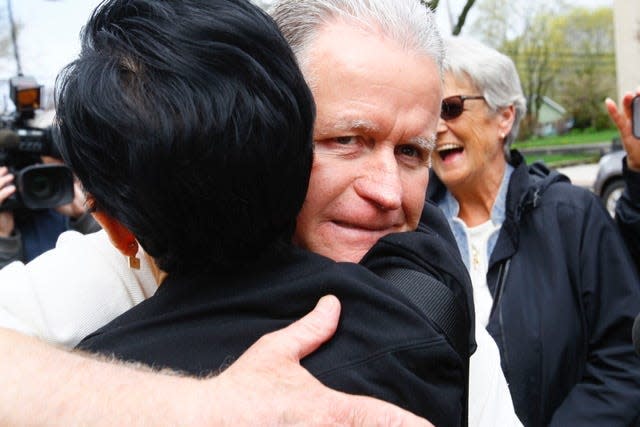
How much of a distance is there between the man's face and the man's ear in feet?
1.08

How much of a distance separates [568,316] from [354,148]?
1509 mm

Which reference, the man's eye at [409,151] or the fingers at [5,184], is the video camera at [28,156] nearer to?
the fingers at [5,184]

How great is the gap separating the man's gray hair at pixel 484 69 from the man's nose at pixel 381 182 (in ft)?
6.29

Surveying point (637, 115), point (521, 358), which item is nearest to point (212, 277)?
point (521, 358)

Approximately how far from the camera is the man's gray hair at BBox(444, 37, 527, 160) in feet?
10.3

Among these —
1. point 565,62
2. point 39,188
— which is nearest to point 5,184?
point 39,188

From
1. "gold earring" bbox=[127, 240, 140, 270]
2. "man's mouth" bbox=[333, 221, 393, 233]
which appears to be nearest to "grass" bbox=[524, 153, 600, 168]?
"man's mouth" bbox=[333, 221, 393, 233]

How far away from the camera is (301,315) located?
1.09 metres

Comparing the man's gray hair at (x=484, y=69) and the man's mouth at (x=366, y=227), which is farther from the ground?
the man's mouth at (x=366, y=227)

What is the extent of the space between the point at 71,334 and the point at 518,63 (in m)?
52.5

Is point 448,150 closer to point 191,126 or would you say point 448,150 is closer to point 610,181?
point 191,126

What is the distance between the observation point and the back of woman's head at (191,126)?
0.97 meters

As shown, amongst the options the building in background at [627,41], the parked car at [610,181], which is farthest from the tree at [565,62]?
the parked car at [610,181]

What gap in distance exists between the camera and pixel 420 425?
988 mm
